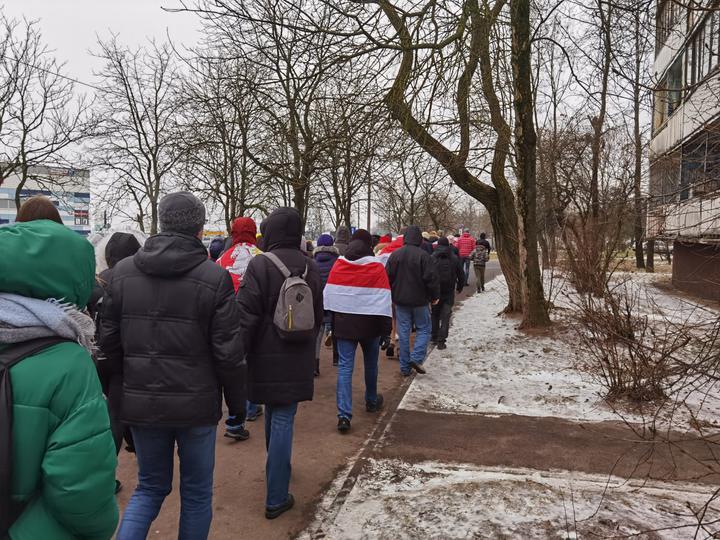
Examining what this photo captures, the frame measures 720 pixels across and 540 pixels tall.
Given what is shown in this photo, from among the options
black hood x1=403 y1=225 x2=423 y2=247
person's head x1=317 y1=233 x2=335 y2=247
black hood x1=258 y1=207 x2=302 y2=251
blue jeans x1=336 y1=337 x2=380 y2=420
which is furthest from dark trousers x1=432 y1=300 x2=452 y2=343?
black hood x1=258 y1=207 x2=302 y2=251

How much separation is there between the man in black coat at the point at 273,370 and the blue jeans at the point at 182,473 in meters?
0.70

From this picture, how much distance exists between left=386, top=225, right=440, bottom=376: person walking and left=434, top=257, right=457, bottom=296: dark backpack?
191 cm

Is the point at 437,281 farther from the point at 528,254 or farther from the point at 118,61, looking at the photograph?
the point at 118,61

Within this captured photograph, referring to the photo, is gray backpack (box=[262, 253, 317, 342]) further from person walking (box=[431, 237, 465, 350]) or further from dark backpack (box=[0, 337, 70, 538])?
person walking (box=[431, 237, 465, 350])

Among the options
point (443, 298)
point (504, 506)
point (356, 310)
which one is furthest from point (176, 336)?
point (443, 298)

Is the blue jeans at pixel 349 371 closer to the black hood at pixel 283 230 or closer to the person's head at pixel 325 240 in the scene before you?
the black hood at pixel 283 230

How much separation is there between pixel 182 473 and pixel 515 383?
4.71m

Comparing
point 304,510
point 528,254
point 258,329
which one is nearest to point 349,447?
point 304,510

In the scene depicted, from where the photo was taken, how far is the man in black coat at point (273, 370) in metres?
3.31

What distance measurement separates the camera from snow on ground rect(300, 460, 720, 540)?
10.1ft

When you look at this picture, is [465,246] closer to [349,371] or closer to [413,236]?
[413,236]

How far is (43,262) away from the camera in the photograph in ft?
5.23

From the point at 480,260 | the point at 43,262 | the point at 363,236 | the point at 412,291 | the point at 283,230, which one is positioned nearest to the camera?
the point at 43,262

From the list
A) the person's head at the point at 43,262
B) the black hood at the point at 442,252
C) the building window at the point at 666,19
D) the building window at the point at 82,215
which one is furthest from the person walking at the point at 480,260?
the building window at the point at 82,215
